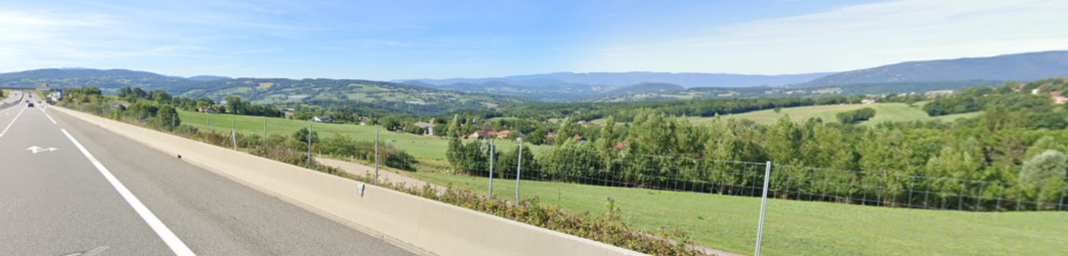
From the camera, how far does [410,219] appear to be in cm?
607

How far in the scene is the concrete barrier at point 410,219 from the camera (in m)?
4.62

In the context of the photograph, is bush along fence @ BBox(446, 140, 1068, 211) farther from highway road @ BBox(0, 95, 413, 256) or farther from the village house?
the village house

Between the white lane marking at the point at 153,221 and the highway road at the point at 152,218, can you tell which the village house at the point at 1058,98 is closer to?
the highway road at the point at 152,218

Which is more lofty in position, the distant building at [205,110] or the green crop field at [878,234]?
the green crop field at [878,234]

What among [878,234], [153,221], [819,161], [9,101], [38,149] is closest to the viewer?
[153,221]

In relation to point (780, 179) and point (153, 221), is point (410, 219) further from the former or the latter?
point (780, 179)

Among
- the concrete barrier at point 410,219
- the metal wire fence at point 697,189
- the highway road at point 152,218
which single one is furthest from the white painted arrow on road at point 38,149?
the concrete barrier at point 410,219

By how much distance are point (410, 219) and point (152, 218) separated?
378 cm

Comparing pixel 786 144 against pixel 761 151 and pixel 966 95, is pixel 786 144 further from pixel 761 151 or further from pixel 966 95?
pixel 966 95

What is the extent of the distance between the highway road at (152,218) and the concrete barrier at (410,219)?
229mm

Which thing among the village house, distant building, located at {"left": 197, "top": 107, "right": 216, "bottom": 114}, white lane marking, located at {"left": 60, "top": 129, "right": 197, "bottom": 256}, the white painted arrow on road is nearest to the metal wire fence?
the white painted arrow on road

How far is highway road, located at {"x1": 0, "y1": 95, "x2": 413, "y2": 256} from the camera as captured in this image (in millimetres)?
5422

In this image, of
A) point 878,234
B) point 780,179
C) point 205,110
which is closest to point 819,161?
point 780,179

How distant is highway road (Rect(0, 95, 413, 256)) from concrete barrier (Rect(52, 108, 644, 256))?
9.0 inches
